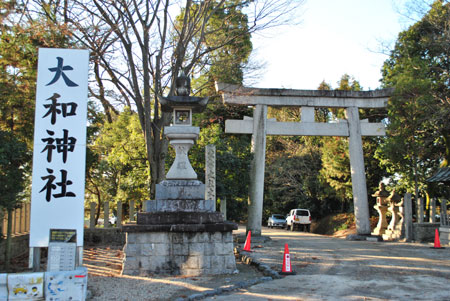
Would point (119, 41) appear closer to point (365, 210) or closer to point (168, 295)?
point (168, 295)

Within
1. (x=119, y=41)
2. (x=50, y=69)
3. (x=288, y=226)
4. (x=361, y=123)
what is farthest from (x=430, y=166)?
(x=50, y=69)

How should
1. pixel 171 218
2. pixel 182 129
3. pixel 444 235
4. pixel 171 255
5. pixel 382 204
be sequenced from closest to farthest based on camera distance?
pixel 171 255 < pixel 171 218 < pixel 182 129 < pixel 444 235 < pixel 382 204

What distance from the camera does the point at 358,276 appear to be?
9.27 meters

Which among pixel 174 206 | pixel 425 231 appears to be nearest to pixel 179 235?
pixel 174 206

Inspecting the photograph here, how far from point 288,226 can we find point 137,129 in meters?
16.5

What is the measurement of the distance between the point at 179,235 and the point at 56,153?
3.61 m

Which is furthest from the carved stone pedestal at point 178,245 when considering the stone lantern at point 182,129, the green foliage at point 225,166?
the green foliage at point 225,166

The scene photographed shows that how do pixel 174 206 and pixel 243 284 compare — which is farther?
pixel 174 206

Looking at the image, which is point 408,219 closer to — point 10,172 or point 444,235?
point 444,235

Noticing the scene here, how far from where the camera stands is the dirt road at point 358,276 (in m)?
7.37

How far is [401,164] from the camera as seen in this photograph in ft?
67.2

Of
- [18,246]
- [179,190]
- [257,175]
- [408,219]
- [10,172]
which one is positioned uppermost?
[257,175]

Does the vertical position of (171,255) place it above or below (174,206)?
below

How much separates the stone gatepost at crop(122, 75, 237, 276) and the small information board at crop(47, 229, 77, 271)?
2682 mm
